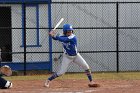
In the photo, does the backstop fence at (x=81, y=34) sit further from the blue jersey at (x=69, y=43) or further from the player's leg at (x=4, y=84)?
the player's leg at (x=4, y=84)

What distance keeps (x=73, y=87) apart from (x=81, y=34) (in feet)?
24.1

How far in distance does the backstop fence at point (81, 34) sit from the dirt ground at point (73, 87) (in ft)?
16.1

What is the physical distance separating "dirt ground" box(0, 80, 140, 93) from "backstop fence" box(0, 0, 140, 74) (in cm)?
490

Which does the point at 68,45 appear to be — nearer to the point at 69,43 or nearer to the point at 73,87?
the point at 69,43

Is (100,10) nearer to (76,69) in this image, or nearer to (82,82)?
(76,69)

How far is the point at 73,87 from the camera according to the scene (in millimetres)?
15148

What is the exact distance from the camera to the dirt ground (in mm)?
14156

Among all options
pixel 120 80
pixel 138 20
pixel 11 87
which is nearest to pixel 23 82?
pixel 11 87

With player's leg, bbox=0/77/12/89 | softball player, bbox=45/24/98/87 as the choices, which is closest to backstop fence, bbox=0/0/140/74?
softball player, bbox=45/24/98/87

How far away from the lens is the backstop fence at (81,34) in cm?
2189

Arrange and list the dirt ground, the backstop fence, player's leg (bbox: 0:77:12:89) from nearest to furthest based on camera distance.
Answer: the dirt ground < player's leg (bbox: 0:77:12:89) < the backstop fence

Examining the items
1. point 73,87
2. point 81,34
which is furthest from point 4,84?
point 81,34

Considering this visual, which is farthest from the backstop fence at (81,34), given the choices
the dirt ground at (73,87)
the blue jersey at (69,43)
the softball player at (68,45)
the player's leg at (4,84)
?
the player's leg at (4,84)

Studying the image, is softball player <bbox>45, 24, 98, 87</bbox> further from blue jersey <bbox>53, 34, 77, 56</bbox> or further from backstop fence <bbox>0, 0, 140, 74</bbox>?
backstop fence <bbox>0, 0, 140, 74</bbox>
